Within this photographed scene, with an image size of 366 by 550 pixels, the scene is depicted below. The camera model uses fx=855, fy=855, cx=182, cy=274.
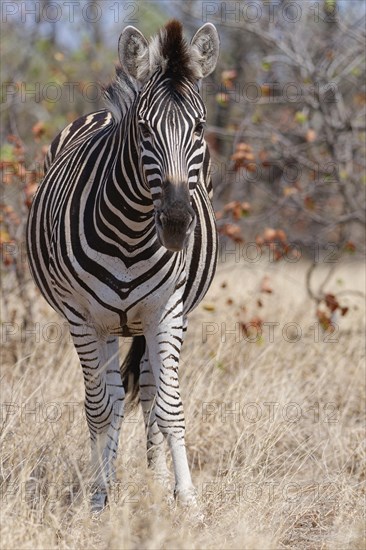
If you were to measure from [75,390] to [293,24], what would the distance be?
4.53m

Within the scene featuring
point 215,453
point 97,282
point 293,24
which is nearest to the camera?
point 97,282

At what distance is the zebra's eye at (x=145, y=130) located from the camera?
354cm

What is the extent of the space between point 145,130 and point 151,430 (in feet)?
5.65

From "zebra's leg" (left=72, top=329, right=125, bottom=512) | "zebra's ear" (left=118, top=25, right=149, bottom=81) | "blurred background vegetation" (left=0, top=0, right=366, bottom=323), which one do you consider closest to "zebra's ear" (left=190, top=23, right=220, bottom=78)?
"zebra's ear" (left=118, top=25, right=149, bottom=81)

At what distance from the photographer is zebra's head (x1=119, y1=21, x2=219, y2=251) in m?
3.32

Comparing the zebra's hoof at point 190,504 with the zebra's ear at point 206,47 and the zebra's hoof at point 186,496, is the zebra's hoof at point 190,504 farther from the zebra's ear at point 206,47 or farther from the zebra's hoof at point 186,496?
the zebra's ear at point 206,47

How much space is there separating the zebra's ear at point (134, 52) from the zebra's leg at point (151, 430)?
1.63 metres

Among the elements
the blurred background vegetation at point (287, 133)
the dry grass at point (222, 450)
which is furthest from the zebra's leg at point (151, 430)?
the blurred background vegetation at point (287, 133)

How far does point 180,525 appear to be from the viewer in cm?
350

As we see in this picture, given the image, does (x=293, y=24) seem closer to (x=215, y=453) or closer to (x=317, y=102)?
(x=317, y=102)

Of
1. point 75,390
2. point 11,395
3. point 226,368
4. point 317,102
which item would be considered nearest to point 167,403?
point 11,395

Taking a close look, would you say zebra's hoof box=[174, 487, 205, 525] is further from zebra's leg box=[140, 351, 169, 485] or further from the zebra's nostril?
the zebra's nostril

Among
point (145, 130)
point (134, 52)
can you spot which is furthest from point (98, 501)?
point (134, 52)

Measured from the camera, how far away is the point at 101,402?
4348 mm
